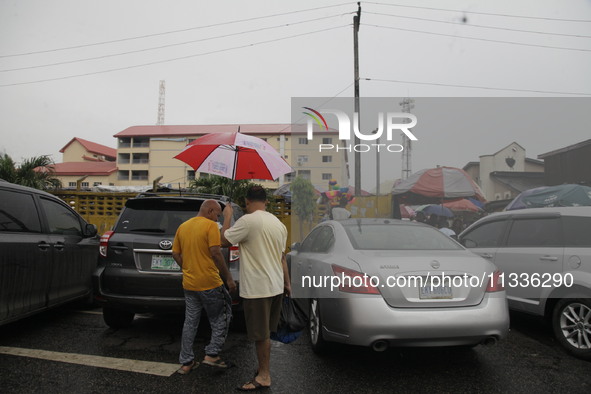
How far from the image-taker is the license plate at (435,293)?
3367 mm

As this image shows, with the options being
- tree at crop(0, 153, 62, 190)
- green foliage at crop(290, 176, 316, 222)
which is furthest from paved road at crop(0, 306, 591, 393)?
tree at crop(0, 153, 62, 190)

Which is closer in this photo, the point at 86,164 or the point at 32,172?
the point at 32,172

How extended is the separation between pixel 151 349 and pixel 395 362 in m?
2.43

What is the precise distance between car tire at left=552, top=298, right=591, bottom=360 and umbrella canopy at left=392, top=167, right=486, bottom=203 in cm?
406

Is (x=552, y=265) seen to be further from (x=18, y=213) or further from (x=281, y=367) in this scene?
(x=18, y=213)

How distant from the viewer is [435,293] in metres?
3.38

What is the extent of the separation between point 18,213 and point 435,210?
6.72 metres

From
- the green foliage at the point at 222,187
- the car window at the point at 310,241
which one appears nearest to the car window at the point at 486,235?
the car window at the point at 310,241

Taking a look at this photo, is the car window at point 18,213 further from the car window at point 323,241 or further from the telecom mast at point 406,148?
the telecom mast at point 406,148

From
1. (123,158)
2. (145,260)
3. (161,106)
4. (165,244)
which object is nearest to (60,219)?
(145,260)

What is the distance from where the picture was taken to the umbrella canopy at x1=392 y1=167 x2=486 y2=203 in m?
8.20

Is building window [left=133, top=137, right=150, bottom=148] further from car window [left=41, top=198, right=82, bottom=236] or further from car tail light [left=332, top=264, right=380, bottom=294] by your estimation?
car tail light [left=332, top=264, right=380, bottom=294]

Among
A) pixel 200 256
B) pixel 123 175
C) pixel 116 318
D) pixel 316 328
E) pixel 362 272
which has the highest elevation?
pixel 123 175

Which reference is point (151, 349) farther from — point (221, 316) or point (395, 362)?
point (395, 362)
